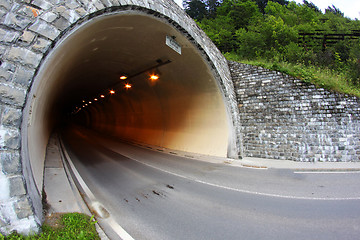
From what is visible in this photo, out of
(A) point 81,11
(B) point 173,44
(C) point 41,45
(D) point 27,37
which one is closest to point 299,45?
(B) point 173,44

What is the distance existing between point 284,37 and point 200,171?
15002 millimetres

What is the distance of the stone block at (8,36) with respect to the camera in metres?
3.01

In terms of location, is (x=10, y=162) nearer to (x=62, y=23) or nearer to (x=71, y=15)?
(x=62, y=23)

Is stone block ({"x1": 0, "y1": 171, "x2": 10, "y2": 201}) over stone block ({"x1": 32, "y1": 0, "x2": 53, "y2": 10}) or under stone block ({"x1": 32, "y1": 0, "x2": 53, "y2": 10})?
under

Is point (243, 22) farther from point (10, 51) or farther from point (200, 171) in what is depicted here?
point (10, 51)

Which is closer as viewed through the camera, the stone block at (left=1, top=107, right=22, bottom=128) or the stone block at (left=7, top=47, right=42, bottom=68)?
the stone block at (left=1, top=107, right=22, bottom=128)

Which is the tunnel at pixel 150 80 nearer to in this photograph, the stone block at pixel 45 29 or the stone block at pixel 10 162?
the stone block at pixel 45 29

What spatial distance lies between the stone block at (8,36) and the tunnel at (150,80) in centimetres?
112

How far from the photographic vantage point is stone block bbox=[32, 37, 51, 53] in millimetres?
3271

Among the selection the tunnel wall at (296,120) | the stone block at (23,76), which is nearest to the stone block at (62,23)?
the stone block at (23,76)

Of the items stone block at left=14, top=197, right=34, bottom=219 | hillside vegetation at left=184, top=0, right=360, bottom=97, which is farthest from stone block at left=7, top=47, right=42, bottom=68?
hillside vegetation at left=184, top=0, right=360, bottom=97

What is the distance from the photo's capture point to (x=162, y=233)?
3.54 m

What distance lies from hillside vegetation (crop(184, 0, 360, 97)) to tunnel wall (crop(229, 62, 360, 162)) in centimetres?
82

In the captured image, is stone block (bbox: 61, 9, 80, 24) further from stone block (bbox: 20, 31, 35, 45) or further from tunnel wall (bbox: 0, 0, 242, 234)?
stone block (bbox: 20, 31, 35, 45)
